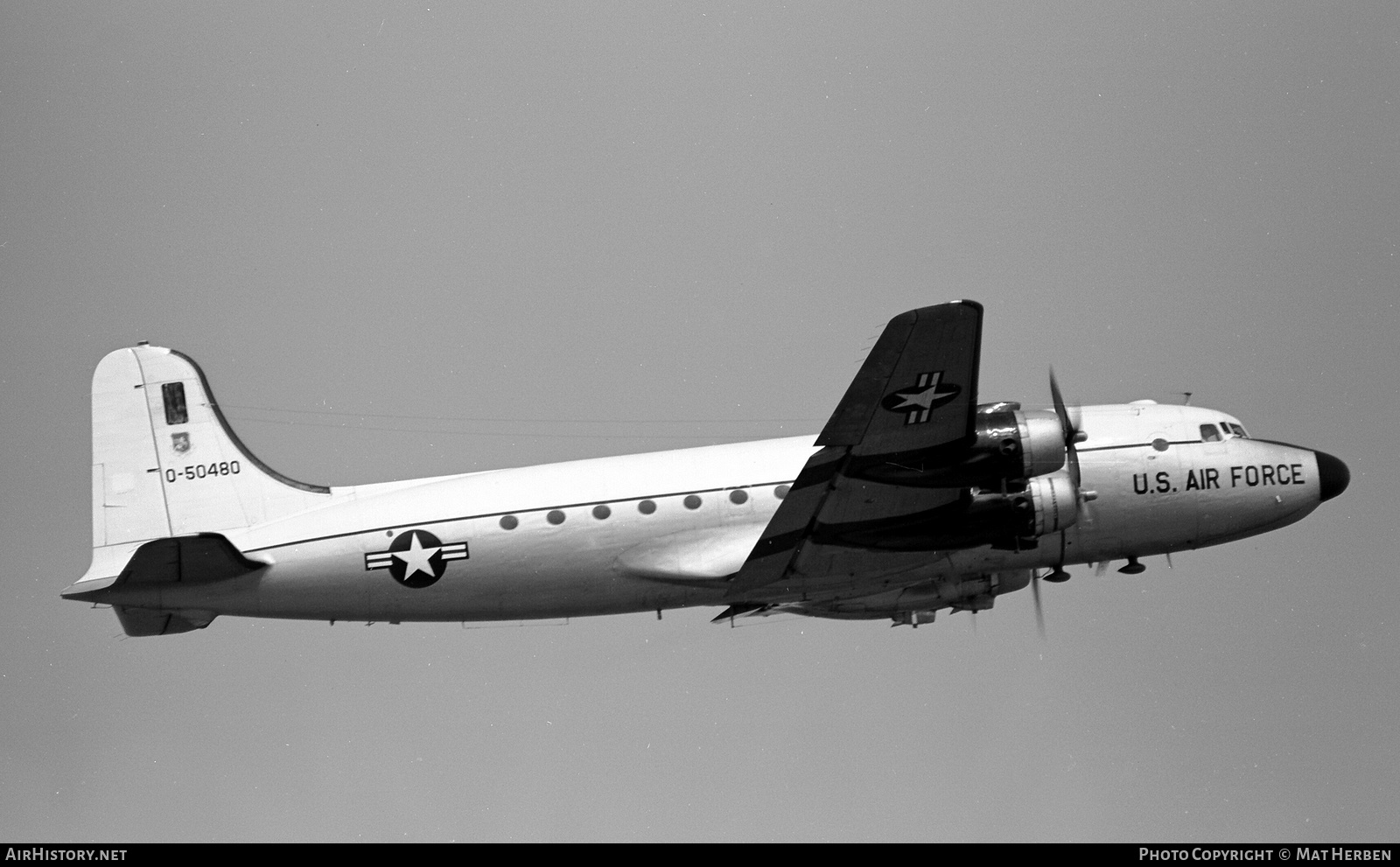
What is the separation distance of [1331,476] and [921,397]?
8.47 m

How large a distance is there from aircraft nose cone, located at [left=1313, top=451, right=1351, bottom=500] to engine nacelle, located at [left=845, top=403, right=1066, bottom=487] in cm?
591

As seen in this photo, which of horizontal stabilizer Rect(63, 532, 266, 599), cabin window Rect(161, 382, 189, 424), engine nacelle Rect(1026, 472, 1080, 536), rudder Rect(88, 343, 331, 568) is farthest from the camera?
cabin window Rect(161, 382, 189, 424)

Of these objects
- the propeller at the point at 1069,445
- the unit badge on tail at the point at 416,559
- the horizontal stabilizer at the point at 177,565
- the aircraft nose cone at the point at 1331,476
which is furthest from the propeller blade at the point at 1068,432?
the horizontal stabilizer at the point at 177,565

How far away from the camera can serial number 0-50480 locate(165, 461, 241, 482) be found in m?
22.8

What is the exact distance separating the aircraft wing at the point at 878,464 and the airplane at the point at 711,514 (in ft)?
0.10

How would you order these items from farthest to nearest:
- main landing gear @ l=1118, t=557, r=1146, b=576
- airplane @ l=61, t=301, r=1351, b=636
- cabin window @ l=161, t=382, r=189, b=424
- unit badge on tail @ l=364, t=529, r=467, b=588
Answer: cabin window @ l=161, t=382, r=189, b=424
main landing gear @ l=1118, t=557, r=1146, b=576
unit badge on tail @ l=364, t=529, r=467, b=588
airplane @ l=61, t=301, r=1351, b=636

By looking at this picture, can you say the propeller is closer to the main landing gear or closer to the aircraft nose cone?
the main landing gear

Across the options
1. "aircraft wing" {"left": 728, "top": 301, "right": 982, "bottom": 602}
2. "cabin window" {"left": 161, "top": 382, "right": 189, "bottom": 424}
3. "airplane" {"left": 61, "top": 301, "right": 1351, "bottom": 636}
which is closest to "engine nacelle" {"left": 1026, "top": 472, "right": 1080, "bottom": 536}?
"airplane" {"left": 61, "top": 301, "right": 1351, "bottom": 636}

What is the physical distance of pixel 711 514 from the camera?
70.3 feet

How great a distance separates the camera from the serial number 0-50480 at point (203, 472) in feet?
74.8

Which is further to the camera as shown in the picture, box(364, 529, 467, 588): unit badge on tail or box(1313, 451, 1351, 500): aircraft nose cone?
box(1313, 451, 1351, 500): aircraft nose cone

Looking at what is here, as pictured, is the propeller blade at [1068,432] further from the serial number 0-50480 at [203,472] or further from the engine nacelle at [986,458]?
the serial number 0-50480 at [203,472]
